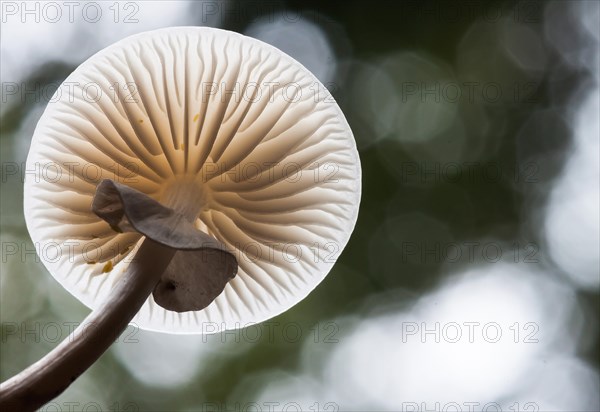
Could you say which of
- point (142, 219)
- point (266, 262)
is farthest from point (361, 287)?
point (142, 219)

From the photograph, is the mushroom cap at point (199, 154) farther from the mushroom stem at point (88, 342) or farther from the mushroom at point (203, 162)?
the mushroom stem at point (88, 342)

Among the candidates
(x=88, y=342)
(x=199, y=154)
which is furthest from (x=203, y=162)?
(x=88, y=342)

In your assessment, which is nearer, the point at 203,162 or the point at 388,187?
the point at 203,162

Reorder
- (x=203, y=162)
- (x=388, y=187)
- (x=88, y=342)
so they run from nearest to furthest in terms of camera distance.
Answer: (x=88, y=342) < (x=203, y=162) < (x=388, y=187)

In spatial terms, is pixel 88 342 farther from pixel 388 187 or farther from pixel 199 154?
pixel 388 187

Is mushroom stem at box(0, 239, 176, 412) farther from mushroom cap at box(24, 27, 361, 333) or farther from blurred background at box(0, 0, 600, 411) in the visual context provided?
blurred background at box(0, 0, 600, 411)
